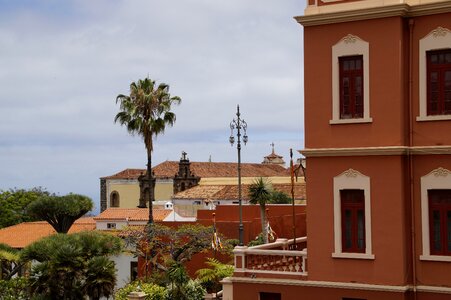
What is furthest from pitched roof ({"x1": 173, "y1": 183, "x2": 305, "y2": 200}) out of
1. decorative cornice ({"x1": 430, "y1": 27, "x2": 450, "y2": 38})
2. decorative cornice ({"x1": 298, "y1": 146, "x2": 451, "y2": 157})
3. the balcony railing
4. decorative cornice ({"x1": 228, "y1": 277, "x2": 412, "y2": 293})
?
decorative cornice ({"x1": 430, "y1": 27, "x2": 450, "y2": 38})

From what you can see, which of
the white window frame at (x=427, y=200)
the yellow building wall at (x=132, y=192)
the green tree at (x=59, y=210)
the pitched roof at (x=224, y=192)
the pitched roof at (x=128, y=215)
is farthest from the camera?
the yellow building wall at (x=132, y=192)

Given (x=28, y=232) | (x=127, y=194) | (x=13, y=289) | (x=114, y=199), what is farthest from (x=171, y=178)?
(x=13, y=289)

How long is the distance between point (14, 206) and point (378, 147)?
191ft

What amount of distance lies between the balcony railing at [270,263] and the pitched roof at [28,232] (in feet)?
105

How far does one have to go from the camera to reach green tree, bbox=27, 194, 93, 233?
57.3m

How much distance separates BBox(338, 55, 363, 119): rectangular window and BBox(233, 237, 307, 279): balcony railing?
389 centimetres

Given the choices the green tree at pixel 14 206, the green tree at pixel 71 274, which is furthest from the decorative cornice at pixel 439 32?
the green tree at pixel 14 206

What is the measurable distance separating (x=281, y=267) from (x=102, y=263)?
31.8ft

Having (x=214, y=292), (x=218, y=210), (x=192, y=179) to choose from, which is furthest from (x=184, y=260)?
(x=192, y=179)

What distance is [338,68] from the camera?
20.0m

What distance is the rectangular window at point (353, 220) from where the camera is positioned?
774 inches

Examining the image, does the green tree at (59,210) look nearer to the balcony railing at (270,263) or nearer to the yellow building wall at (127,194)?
the balcony railing at (270,263)

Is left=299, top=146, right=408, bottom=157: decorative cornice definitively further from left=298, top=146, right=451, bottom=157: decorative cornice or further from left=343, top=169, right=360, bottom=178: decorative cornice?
left=343, top=169, right=360, bottom=178: decorative cornice

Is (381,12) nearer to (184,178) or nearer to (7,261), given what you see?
(7,261)
